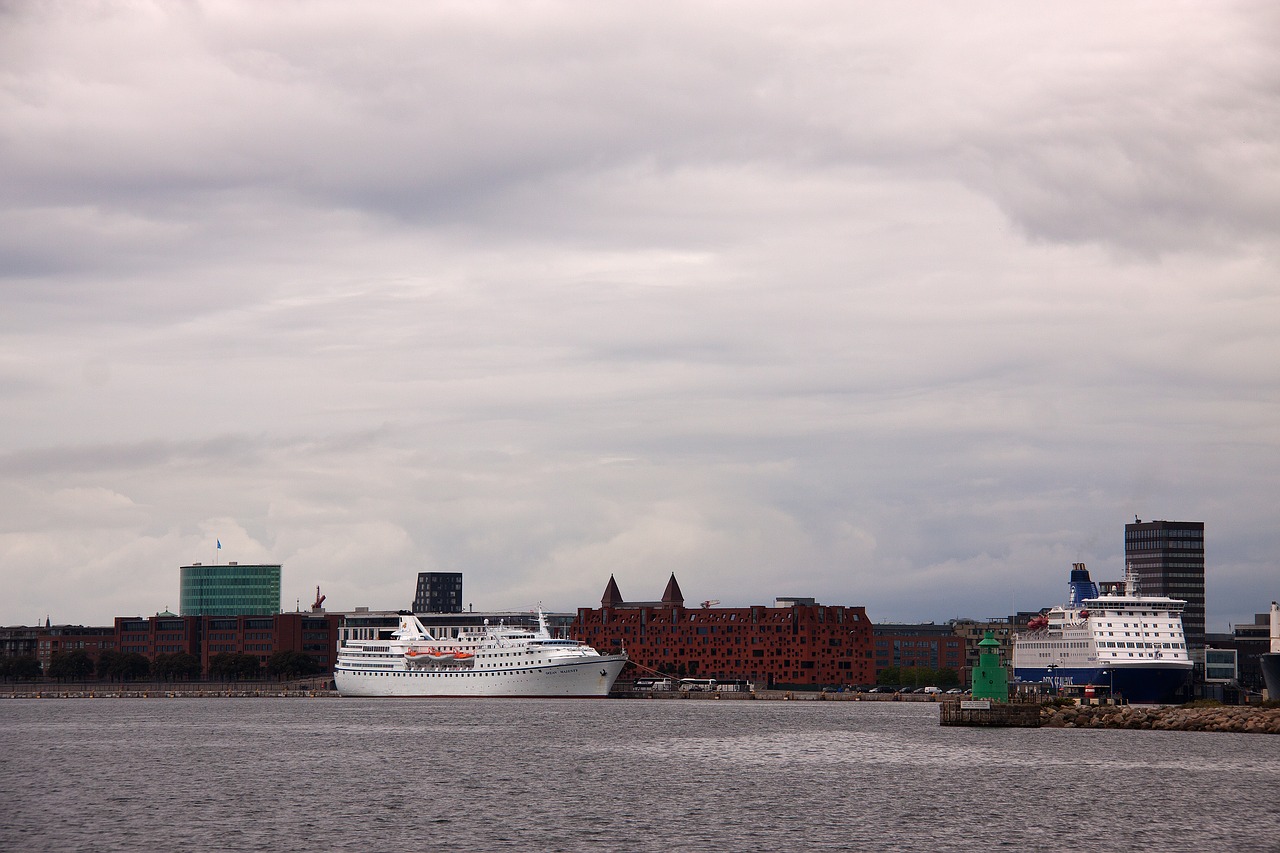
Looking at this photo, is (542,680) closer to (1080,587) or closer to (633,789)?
(1080,587)

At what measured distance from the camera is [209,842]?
169 ft

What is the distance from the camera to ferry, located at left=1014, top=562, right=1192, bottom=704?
14738 cm

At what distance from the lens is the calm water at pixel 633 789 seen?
53.9m

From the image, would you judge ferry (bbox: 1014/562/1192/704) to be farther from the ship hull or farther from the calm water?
the ship hull

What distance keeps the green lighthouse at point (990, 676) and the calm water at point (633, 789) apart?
385 centimetres

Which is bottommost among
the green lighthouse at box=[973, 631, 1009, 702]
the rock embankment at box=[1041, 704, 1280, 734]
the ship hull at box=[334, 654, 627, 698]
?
the ship hull at box=[334, 654, 627, 698]

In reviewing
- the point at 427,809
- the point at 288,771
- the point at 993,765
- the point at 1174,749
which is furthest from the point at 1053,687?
the point at 427,809

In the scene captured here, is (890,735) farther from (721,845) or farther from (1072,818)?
(721,845)

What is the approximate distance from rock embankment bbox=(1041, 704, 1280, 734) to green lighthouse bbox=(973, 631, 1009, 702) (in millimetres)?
9619

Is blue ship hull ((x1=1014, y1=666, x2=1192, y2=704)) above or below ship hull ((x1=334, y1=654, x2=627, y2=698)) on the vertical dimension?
above

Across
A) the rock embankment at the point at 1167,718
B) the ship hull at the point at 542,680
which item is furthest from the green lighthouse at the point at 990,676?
the ship hull at the point at 542,680

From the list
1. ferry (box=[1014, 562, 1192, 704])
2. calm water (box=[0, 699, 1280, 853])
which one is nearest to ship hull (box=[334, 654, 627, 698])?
ferry (box=[1014, 562, 1192, 704])

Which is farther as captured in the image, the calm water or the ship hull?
the ship hull

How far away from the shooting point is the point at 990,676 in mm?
112375
